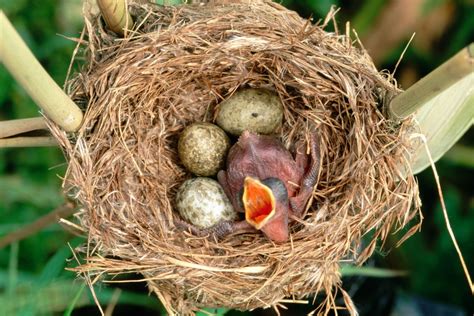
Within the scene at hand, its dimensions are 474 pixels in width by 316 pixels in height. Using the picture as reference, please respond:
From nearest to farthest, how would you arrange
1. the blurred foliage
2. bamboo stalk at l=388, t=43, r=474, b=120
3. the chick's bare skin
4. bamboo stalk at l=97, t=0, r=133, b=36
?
1. bamboo stalk at l=388, t=43, r=474, b=120
2. bamboo stalk at l=97, t=0, r=133, b=36
3. the chick's bare skin
4. the blurred foliage

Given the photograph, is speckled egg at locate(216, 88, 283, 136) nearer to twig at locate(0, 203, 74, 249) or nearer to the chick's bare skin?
the chick's bare skin

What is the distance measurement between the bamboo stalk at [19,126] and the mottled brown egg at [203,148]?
0.34 meters

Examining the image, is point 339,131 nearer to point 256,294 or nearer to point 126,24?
point 256,294

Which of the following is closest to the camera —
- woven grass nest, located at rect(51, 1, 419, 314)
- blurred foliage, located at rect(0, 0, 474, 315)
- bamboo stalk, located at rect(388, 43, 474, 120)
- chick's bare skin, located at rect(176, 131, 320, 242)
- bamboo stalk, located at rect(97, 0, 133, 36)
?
bamboo stalk, located at rect(388, 43, 474, 120)

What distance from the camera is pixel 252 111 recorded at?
1.40 metres

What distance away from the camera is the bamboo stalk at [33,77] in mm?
808

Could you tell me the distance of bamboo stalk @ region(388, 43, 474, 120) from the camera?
2.57ft

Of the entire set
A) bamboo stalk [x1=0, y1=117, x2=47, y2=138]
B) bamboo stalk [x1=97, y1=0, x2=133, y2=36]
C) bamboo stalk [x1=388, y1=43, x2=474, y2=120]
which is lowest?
bamboo stalk [x1=0, y1=117, x2=47, y2=138]

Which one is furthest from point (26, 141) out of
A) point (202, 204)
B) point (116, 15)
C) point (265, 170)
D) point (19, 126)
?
point (265, 170)

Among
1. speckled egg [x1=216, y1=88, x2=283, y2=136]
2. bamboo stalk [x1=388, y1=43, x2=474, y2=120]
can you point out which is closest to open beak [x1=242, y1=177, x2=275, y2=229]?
speckled egg [x1=216, y1=88, x2=283, y2=136]

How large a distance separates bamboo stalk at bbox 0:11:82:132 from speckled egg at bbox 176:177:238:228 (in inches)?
14.1

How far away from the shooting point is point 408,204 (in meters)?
1.21

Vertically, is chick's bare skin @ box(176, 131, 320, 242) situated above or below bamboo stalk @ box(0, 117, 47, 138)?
below

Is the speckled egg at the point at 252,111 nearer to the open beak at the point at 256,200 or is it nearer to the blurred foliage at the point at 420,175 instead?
the open beak at the point at 256,200
